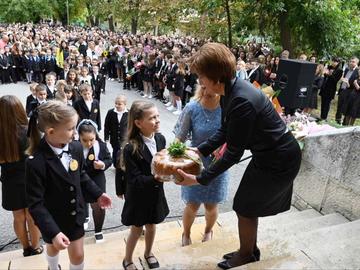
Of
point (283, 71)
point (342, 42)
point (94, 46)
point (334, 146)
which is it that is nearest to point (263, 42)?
point (342, 42)

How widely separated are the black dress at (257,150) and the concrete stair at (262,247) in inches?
15.9

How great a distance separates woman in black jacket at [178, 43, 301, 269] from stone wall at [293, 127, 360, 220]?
57.0 inches

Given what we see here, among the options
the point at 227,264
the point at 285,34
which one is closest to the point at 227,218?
the point at 227,264

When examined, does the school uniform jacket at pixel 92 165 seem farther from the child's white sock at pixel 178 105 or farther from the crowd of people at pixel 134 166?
the child's white sock at pixel 178 105

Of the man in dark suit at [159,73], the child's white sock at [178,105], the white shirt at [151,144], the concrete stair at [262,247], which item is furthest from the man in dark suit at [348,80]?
the white shirt at [151,144]

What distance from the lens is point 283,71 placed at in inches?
299

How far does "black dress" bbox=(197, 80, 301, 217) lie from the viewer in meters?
2.34

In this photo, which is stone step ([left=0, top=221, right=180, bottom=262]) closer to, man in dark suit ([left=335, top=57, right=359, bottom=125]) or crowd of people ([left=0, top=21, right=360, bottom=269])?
crowd of people ([left=0, top=21, right=360, bottom=269])

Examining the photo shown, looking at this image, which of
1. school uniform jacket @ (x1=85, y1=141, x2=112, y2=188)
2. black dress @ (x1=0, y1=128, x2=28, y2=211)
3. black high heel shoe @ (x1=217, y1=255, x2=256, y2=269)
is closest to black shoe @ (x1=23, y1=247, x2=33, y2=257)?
black dress @ (x1=0, y1=128, x2=28, y2=211)

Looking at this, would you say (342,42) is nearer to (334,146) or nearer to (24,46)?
(334,146)

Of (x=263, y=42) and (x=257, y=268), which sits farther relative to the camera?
(x=263, y=42)

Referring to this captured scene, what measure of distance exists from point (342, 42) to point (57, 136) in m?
12.8

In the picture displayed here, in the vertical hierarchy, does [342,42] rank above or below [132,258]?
above

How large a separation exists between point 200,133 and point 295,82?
4.48m
